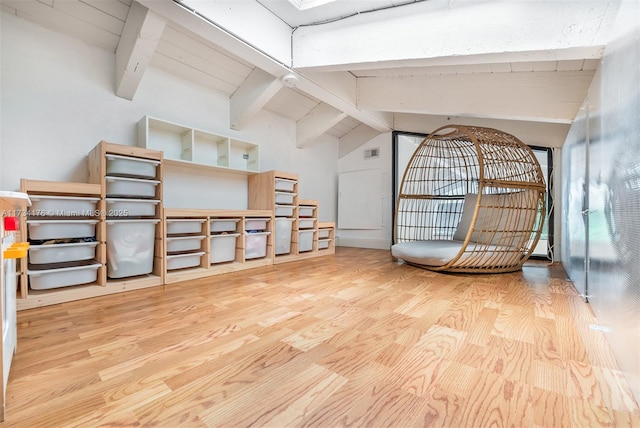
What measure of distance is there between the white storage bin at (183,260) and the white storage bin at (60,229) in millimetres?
536

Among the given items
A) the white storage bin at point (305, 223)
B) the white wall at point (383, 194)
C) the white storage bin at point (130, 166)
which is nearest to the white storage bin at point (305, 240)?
the white storage bin at point (305, 223)

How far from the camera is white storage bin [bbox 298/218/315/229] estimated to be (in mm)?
3361

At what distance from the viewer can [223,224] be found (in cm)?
253

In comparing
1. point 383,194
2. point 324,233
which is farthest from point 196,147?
point 383,194

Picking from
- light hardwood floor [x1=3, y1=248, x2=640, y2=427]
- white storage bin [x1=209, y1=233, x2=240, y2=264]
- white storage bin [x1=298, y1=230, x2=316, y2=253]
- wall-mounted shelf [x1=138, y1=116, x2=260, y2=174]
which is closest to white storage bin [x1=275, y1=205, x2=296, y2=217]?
white storage bin [x1=298, y1=230, x2=316, y2=253]

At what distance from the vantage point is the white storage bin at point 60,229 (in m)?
1.56

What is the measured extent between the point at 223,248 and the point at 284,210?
35.0 inches

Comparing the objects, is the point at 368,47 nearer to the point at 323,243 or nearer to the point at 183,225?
the point at 183,225

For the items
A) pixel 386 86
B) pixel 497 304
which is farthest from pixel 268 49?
pixel 497 304

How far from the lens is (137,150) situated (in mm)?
1924

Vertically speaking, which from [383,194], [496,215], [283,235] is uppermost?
[383,194]

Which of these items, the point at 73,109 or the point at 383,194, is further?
the point at 383,194

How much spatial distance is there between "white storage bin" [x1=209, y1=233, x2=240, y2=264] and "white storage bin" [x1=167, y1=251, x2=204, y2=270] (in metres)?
0.11

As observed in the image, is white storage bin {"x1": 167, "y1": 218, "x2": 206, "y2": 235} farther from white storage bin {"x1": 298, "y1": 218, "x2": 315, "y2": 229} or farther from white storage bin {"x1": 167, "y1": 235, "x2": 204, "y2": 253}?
white storage bin {"x1": 298, "y1": 218, "x2": 315, "y2": 229}
